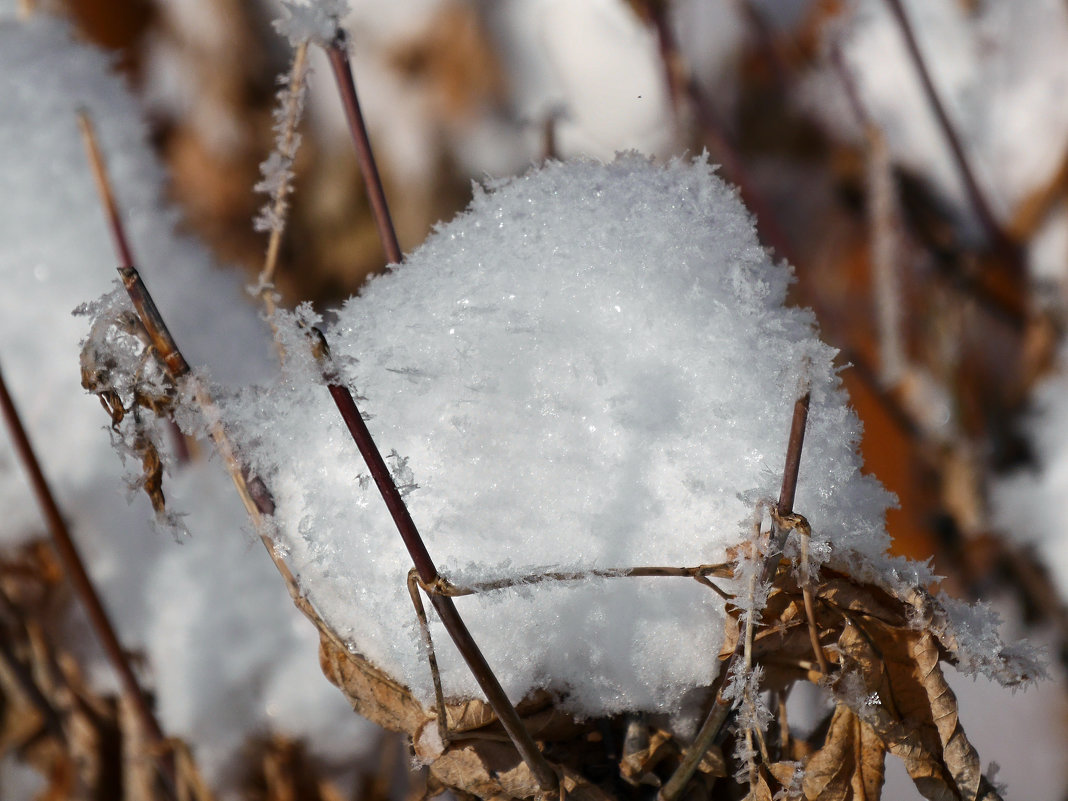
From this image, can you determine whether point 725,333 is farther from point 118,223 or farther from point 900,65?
point 900,65

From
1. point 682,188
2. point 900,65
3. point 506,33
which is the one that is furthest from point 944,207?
point 682,188

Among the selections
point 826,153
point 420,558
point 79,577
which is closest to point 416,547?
point 420,558

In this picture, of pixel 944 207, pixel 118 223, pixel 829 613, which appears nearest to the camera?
pixel 829 613

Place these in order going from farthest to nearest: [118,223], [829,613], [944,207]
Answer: [944,207], [118,223], [829,613]

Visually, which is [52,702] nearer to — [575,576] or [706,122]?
[575,576]

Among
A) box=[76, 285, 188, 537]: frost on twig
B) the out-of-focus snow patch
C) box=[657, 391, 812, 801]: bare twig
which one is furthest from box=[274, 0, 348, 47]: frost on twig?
the out-of-focus snow patch

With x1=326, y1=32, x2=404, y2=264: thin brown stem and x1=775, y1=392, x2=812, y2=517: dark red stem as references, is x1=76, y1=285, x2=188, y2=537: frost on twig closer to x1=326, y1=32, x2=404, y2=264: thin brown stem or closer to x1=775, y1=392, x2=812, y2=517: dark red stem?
x1=326, y1=32, x2=404, y2=264: thin brown stem

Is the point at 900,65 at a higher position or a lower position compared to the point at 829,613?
higher

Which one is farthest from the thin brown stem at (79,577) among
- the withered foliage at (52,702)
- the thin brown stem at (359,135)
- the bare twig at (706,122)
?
the bare twig at (706,122)
